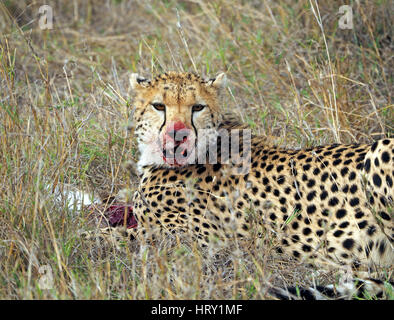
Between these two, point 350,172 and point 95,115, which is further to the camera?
point 95,115

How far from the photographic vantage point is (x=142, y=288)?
247cm

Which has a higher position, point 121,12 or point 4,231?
point 121,12

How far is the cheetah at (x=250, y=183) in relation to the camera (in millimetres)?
2838

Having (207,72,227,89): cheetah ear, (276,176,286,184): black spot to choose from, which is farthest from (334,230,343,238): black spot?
(207,72,227,89): cheetah ear

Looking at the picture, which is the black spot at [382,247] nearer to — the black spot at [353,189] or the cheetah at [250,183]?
the cheetah at [250,183]

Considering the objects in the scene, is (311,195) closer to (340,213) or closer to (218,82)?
(340,213)

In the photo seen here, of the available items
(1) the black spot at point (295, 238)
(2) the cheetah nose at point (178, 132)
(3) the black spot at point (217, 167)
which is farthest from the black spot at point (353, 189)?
(2) the cheetah nose at point (178, 132)

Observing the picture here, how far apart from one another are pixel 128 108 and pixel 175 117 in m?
0.83

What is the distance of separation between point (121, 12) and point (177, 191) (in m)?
3.50

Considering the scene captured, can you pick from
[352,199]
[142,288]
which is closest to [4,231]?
[142,288]

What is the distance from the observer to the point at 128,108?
12.7 feet
